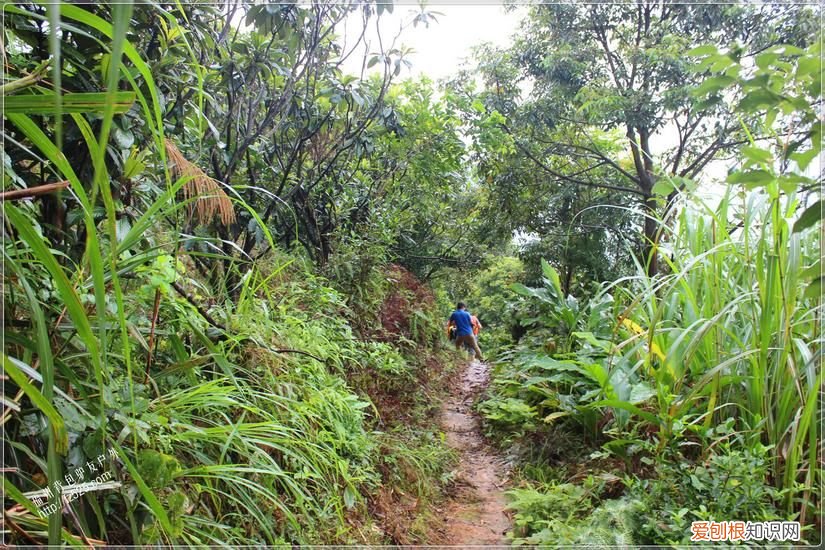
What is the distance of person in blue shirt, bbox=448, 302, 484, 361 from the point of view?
7520 mm

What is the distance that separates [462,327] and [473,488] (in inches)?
186

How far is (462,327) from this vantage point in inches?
299

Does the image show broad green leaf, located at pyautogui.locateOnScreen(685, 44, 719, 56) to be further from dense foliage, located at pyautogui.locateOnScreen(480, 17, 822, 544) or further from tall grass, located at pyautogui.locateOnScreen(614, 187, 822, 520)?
tall grass, located at pyautogui.locateOnScreen(614, 187, 822, 520)

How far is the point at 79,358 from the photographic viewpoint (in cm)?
120

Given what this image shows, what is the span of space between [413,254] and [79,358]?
6.21m

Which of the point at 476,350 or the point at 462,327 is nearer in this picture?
the point at 462,327

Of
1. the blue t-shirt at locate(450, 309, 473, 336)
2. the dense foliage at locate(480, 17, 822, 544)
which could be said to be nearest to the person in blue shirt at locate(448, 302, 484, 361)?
the blue t-shirt at locate(450, 309, 473, 336)

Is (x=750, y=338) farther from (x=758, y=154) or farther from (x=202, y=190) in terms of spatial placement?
(x=202, y=190)

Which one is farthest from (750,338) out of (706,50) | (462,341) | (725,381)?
(462,341)

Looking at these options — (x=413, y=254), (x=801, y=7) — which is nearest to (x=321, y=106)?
(x=413, y=254)

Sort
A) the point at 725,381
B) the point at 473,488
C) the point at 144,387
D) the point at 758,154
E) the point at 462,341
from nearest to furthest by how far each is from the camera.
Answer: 1. the point at 758,154
2. the point at 144,387
3. the point at 725,381
4. the point at 473,488
5. the point at 462,341

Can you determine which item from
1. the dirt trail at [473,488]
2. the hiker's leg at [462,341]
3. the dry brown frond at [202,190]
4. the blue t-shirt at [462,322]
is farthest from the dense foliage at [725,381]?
the hiker's leg at [462,341]

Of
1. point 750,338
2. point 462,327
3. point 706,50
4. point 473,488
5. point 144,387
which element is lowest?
point 473,488

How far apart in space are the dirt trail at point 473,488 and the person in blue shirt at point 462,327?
2.78 m
